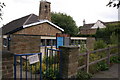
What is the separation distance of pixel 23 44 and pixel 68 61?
3716mm

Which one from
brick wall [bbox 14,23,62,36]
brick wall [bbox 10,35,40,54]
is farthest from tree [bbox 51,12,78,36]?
brick wall [bbox 10,35,40,54]

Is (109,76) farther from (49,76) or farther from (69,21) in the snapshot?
(69,21)

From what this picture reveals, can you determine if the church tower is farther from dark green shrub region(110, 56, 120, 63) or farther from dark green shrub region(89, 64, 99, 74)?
dark green shrub region(89, 64, 99, 74)

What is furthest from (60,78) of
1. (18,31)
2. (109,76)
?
(18,31)

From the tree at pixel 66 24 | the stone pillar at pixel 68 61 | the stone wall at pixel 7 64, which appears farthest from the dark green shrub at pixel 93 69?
the tree at pixel 66 24

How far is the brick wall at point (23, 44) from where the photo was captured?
242 inches

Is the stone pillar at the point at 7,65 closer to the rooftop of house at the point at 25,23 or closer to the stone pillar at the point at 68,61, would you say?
the stone pillar at the point at 68,61

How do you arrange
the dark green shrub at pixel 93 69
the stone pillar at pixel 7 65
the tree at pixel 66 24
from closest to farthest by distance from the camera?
1. the stone pillar at pixel 7 65
2. the dark green shrub at pixel 93 69
3. the tree at pixel 66 24

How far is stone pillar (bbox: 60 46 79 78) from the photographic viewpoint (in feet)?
13.3

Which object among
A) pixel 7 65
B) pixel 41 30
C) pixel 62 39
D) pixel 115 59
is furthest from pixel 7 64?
pixel 41 30

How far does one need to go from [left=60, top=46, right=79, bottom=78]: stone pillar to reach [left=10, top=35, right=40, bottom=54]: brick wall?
3.00 metres

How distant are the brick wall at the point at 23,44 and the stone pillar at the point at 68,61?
9.83 feet

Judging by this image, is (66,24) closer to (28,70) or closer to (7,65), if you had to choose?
(28,70)

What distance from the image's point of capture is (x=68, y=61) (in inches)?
159
